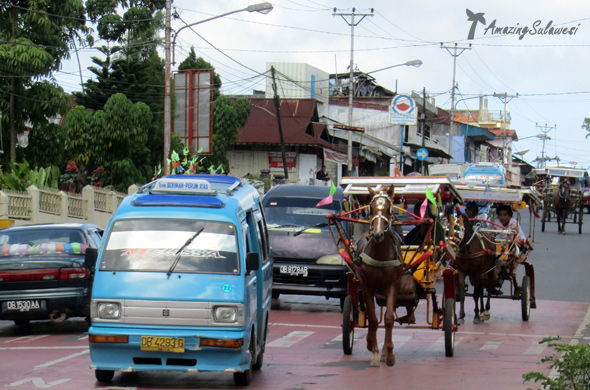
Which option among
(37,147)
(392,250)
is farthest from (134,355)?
(37,147)

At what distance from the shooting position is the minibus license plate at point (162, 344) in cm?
888

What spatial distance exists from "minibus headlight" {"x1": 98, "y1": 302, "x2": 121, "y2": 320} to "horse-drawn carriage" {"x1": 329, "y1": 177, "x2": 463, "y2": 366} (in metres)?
3.07

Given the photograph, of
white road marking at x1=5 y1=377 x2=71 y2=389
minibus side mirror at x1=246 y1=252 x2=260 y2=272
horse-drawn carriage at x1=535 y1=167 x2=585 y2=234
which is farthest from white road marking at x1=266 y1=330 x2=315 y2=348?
horse-drawn carriage at x1=535 y1=167 x2=585 y2=234

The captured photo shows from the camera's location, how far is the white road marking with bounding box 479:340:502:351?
42.4ft

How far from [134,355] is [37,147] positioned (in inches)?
1010

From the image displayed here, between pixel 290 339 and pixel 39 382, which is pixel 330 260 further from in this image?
pixel 39 382

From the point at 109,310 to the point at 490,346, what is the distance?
21.1ft

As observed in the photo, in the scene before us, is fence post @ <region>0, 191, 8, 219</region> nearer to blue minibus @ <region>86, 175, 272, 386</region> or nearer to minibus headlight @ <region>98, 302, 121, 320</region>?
blue minibus @ <region>86, 175, 272, 386</region>

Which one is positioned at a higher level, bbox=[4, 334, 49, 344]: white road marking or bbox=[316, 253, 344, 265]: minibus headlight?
bbox=[316, 253, 344, 265]: minibus headlight

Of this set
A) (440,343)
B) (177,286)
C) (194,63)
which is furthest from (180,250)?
(194,63)

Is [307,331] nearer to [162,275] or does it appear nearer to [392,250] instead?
[392,250]

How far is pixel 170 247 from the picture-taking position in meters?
9.54

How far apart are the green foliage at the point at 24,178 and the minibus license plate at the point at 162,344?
20.1 meters

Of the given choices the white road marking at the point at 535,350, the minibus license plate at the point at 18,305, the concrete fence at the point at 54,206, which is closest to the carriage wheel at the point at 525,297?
the white road marking at the point at 535,350
